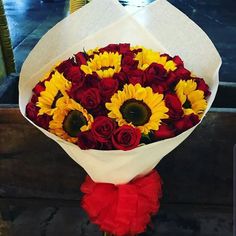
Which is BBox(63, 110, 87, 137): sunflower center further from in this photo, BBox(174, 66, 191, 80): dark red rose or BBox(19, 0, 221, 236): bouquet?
BBox(174, 66, 191, 80): dark red rose

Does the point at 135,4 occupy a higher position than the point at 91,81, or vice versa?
the point at 91,81

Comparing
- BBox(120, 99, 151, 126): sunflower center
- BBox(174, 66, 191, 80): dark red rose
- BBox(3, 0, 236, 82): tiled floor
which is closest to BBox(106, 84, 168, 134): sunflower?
BBox(120, 99, 151, 126): sunflower center

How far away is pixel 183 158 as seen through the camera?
4.09 feet

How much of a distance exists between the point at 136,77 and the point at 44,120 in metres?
0.22

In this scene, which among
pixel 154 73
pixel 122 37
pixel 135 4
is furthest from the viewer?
pixel 135 4

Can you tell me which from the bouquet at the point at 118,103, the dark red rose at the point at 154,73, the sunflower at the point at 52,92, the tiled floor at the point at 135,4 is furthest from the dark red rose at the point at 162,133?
the tiled floor at the point at 135,4

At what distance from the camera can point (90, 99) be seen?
31.3 inches

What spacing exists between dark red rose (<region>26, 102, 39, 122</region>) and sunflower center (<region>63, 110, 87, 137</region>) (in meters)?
0.09

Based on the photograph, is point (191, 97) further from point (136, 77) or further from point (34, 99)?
point (34, 99)

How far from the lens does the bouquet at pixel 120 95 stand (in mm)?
791

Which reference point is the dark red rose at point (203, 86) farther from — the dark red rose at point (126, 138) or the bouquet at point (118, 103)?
the dark red rose at point (126, 138)

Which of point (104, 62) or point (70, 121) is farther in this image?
point (104, 62)

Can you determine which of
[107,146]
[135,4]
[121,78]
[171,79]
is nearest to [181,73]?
[171,79]

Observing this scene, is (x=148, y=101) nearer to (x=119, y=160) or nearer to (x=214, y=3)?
(x=119, y=160)
